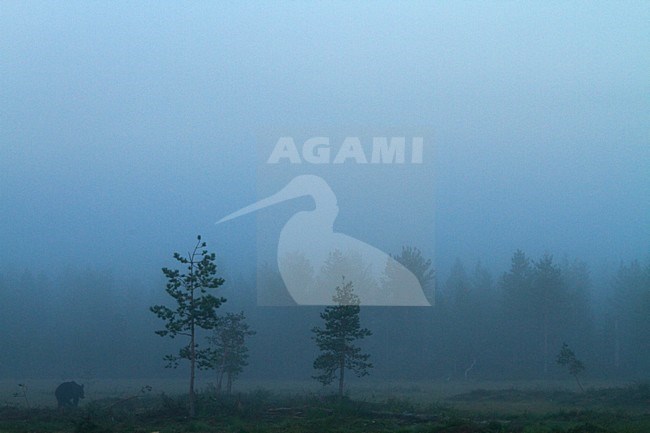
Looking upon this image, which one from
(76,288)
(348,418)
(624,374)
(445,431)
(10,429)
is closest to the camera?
(445,431)

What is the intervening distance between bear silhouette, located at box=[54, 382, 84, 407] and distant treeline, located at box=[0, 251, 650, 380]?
28.8m

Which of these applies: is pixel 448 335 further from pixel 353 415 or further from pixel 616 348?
pixel 353 415

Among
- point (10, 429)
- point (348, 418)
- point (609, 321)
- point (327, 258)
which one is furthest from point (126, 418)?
point (609, 321)

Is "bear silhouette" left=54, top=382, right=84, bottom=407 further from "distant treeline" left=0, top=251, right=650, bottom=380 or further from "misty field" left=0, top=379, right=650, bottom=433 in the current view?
"distant treeline" left=0, top=251, right=650, bottom=380

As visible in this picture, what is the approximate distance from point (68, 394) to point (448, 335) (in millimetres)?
42389

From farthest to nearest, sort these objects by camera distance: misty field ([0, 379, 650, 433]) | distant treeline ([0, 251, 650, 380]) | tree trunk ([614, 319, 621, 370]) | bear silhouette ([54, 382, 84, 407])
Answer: tree trunk ([614, 319, 621, 370]) < distant treeline ([0, 251, 650, 380]) < bear silhouette ([54, 382, 84, 407]) < misty field ([0, 379, 650, 433])

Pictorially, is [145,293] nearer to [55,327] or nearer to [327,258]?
[55,327]

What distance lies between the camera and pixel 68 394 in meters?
32.4

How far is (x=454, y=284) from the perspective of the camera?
7619cm

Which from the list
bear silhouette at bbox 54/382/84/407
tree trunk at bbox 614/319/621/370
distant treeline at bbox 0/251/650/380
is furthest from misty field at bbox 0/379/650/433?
tree trunk at bbox 614/319/621/370

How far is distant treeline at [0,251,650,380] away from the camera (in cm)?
5931

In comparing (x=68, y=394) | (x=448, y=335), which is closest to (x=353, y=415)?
(x=68, y=394)

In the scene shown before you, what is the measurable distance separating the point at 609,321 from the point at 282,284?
113 ft

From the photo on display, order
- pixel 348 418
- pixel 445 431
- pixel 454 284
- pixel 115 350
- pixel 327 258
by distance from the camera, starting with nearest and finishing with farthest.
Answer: pixel 445 431, pixel 348 418, pixel 327 258, pixel 115 350, pixel 454 284
